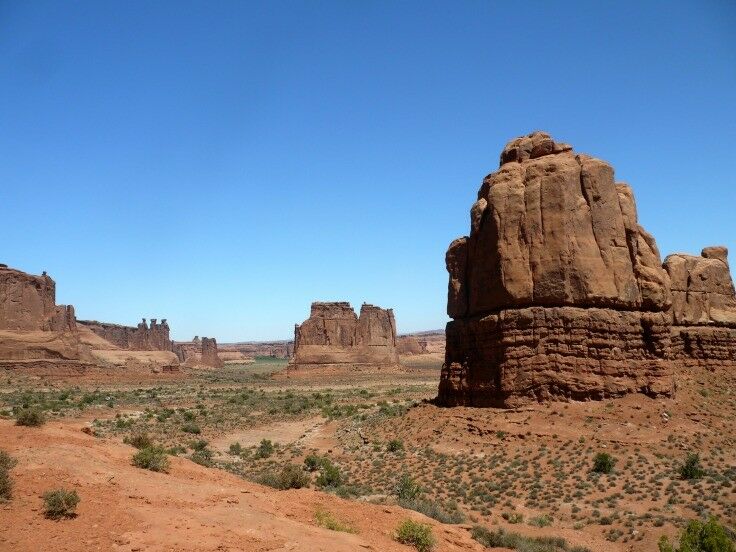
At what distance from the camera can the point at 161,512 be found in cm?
899

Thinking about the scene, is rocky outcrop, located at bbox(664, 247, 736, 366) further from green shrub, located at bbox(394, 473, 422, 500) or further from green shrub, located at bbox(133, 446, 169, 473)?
green shrub, located at bbox(133, 446, 169, 473)

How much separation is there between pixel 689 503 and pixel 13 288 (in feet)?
210

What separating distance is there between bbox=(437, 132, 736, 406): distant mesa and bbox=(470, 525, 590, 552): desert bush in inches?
369

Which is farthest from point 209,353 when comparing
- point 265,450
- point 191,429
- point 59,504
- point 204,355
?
point 59,504

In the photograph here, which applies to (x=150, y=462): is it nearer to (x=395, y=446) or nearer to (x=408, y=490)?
(x=408, y=490)

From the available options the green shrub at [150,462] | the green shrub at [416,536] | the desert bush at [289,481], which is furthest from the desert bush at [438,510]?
the green shrub at [150,462]

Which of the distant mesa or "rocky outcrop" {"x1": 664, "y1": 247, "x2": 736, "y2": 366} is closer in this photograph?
the distant mesa

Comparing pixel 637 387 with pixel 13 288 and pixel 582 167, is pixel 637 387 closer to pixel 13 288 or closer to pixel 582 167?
pixel 582 167

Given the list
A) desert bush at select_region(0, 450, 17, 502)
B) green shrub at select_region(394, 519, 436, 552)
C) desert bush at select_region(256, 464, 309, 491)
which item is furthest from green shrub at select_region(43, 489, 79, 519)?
desert bush at select_region(256, 464, 309, 491)

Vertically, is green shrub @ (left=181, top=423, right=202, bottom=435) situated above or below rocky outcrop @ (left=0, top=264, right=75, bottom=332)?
below

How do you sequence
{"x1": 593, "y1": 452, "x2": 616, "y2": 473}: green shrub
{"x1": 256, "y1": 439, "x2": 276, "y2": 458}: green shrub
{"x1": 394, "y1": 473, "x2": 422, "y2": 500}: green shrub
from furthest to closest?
{"x1": 256, "y1": 439, "x2": 276, "y2": 458}: green shrub
{"x1": 593, "y1": 452, "x2": 616, "y2": 473}: green shrub
{"x1": 394, "y1": 473, "x2": 422, "y2": 500}: green shrub

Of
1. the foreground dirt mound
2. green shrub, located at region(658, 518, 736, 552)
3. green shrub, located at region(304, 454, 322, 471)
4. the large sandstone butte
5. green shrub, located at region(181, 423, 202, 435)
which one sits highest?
the large sandstone butte

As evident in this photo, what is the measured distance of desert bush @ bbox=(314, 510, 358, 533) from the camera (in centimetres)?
976

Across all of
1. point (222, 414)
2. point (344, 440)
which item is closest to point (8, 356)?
point (222, 414)
